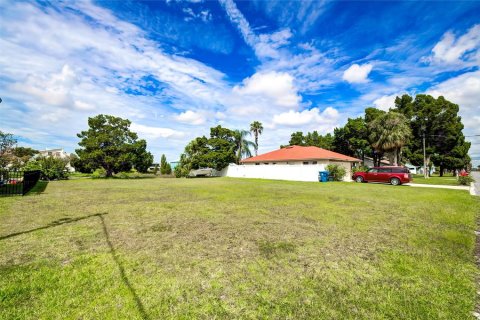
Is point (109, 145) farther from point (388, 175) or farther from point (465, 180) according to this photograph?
point (465, 180)

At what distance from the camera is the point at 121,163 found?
1134 inches

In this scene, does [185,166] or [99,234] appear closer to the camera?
[99,234]

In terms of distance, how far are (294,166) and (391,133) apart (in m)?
13.9

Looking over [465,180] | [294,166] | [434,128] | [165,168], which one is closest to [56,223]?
[294,166]

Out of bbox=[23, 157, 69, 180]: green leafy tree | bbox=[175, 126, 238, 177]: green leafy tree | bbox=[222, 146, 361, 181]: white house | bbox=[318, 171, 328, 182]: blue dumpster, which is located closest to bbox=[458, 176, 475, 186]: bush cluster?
bbox=[222, 146, 361, 181]: white house

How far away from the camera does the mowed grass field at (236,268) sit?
2.60 metres

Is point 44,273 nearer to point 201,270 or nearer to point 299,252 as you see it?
point 201,270

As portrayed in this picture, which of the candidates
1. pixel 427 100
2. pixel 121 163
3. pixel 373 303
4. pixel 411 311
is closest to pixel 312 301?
pixel 373 303

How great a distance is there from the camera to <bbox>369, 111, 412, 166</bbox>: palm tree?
2736 centimetres

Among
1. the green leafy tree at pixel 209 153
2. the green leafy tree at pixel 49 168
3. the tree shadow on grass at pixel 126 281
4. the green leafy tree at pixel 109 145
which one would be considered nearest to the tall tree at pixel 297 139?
the green leafy tree at pixel 209 153

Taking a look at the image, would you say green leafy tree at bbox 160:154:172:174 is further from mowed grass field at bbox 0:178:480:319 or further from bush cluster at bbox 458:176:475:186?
bush cluster at bbox 458:176:475:186

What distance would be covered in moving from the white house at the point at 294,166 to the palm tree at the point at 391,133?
445 cm

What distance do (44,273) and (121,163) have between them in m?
28.3

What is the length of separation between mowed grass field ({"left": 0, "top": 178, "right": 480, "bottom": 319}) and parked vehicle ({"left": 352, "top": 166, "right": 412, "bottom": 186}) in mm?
13814
